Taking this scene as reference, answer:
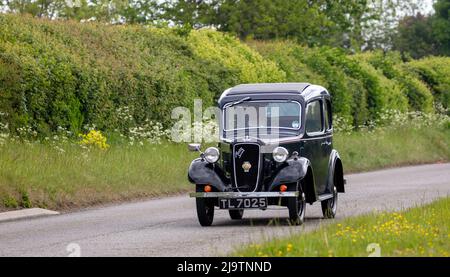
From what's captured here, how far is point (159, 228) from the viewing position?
17844 mm

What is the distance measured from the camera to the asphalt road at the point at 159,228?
48.3 feet

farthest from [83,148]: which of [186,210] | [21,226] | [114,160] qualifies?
[21,226]

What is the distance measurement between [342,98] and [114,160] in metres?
17.4

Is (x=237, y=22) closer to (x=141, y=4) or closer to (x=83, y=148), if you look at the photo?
(x=141, y=4)

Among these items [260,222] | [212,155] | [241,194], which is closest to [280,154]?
[241,194]

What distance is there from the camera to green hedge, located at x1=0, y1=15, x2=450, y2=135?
26.0 metres

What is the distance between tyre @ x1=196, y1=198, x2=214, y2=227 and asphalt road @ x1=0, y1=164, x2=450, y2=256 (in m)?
0.21

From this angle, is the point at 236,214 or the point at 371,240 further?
the point at 236,214

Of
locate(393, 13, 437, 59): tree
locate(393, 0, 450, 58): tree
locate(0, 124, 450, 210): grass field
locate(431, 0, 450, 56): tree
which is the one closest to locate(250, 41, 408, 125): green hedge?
locate(0, 124, 450, 210): grass field

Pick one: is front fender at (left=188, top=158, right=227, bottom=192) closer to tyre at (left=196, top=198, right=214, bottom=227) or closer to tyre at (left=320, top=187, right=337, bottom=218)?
tyre at (left=196, top=198, right=214, bottom=227)

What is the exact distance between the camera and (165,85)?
31.0 meters

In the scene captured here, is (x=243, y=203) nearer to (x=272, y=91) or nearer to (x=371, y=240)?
(x=272, y=91)

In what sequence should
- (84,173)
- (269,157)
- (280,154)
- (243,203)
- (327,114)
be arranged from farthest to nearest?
(84,173) < (327,114) < (269,157) < (280,154) < (243,203)

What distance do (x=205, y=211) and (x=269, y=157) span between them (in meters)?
1.24
